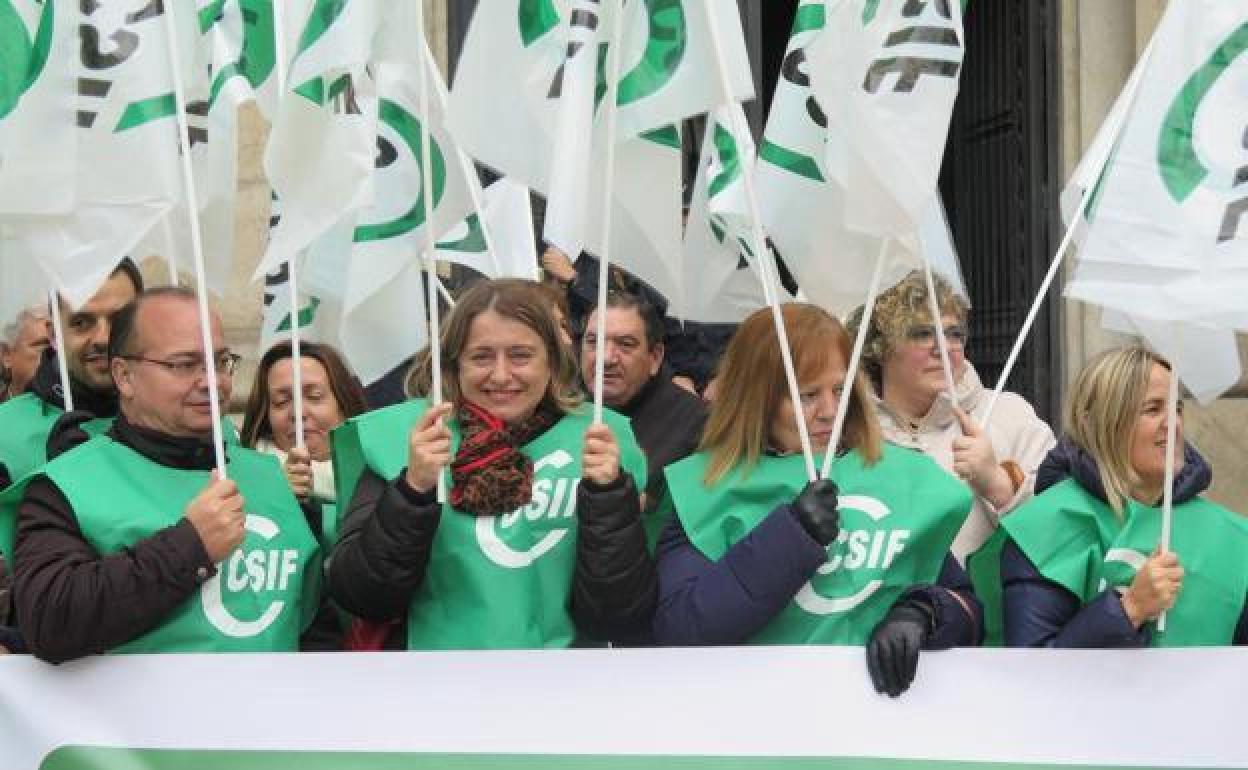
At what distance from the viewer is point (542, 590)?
4.38 metres

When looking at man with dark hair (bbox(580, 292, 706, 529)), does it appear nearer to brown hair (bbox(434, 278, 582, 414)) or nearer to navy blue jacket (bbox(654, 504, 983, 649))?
brown hair (bbox(434, 278, 582, 414))

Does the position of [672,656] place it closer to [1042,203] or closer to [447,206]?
[447,206]

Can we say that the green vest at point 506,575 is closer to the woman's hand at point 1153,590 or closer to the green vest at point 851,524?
the green vest at point 851,524

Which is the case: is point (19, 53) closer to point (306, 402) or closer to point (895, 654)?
point (306, 402)

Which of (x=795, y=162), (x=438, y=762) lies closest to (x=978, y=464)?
(x=795, y=162)

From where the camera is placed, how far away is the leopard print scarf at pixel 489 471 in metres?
4.34

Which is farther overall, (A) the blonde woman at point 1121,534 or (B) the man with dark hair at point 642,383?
(B) the man with dark hair at point 642,383

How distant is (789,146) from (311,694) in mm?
1877

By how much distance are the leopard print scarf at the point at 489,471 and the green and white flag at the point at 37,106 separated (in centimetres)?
97

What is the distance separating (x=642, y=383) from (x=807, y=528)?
1.58 meters

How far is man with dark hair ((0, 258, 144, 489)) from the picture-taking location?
5223 mm

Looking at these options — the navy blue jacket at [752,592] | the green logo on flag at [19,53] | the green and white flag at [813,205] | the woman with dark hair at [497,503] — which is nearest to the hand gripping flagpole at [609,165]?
the woman with dark hair at [497,503]

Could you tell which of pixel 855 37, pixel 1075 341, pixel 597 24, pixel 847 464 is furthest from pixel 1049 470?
pixel 1075 341

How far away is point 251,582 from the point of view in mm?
4355
